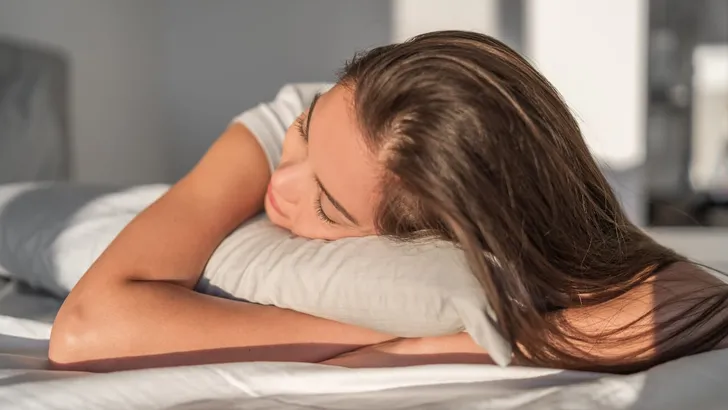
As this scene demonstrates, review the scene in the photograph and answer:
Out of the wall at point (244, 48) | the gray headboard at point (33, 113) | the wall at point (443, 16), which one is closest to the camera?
the gray headboard at point (33, 113)

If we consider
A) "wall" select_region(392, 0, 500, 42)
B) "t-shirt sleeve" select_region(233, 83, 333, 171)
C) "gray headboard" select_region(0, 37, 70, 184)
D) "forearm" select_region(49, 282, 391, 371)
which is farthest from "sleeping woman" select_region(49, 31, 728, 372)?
"wall" select_region(392, 0, 500, 42)

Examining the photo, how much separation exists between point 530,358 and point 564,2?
4.76 feet

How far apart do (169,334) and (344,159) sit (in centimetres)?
25

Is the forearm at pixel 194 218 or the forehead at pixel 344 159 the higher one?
the forehead at pixel 344 159

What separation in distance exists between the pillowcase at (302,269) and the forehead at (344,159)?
1.7 inches

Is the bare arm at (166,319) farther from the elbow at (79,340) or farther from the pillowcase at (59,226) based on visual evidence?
the pillowcase at (59,226)

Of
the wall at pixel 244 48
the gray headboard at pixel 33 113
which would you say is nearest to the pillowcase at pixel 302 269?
the gray headboard at pixel 33 113

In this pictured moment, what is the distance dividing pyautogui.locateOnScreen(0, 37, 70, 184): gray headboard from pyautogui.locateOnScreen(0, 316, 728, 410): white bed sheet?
1.01 meters

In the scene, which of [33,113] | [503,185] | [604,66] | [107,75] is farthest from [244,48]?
[503,185]

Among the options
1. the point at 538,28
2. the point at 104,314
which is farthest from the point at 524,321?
the point at 538,28

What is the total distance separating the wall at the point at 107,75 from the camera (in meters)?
1.74

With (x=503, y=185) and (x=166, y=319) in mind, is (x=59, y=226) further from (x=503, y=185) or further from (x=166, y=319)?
(x=503, y=185)

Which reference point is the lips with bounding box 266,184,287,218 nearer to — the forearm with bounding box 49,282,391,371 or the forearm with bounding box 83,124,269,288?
the forearm with bounding box 83,124,269,288

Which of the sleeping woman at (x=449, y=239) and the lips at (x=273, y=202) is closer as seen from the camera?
the sleeping woman at (x=449, y=239)
